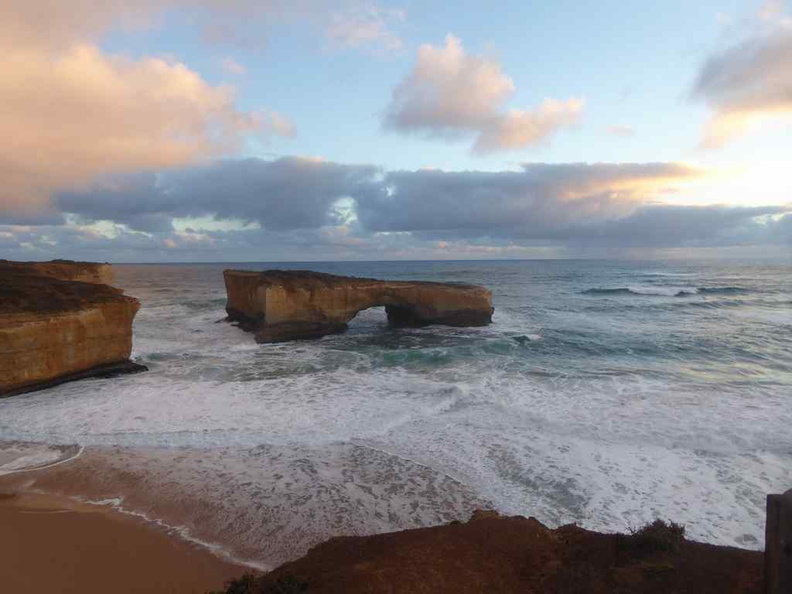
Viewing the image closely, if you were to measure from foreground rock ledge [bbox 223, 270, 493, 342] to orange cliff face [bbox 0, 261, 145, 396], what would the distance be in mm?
6800

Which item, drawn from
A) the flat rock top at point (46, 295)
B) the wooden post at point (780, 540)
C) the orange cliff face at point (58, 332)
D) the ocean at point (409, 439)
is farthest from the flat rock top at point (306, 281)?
the wooden post at point (780, 540)

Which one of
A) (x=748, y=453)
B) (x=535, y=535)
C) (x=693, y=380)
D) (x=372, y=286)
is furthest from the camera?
(x=372, y=286)

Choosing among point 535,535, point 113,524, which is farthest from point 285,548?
point 535,535

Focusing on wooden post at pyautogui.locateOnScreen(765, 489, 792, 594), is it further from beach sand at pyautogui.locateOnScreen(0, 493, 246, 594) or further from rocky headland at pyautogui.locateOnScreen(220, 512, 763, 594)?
beach sand at pyautogui.locateOnScreen(0, 493, 246, 594)

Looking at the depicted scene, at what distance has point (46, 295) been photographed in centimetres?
1520

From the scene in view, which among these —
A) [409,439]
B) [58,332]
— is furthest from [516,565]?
[58,332]

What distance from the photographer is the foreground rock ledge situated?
74.7 ft

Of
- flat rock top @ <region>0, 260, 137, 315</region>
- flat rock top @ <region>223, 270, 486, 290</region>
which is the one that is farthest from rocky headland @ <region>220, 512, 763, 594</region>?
flat rock top @ <region>223, 270, 486, 290</region>

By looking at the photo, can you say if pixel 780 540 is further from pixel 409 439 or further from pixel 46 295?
pixel 46 295

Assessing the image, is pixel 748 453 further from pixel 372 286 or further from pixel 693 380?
pixel 372 286

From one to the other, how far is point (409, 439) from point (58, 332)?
1108cm

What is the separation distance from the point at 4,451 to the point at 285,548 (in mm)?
7028

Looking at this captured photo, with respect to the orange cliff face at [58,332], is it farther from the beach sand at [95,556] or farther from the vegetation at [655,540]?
the vegetation at [655,540]

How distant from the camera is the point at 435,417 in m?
11.7
